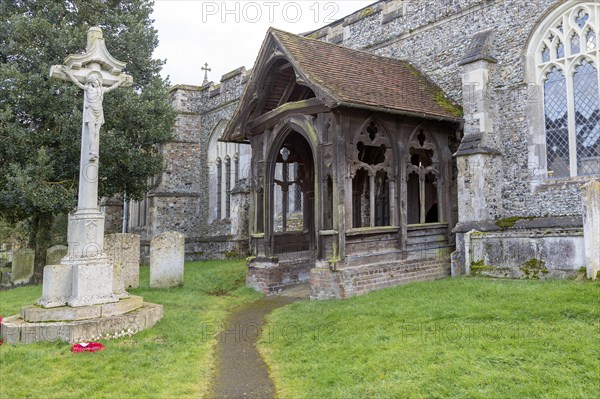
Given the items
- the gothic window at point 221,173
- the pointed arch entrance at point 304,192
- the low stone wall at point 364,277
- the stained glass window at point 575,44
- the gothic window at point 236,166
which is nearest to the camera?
the low stone wall at point 364,277

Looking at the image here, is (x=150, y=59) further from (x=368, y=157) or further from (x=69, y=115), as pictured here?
(x=368, y=157)

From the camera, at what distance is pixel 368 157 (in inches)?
503

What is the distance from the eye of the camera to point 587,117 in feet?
32.6

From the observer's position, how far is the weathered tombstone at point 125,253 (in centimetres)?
1077

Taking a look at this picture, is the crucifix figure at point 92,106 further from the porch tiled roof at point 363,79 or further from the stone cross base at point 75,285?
the porch tiled roof at point 363,79

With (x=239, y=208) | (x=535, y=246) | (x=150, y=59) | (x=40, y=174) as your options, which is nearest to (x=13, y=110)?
(x=40, y=174)

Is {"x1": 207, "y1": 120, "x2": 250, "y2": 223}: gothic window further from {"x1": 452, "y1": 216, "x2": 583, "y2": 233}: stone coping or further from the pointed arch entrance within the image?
{"x1": 452, "y1": 216, "x2": 583, "y2": 233}: stone coping

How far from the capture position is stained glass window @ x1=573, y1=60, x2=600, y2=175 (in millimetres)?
9773

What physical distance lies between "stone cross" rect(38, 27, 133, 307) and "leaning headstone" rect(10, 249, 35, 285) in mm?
8833

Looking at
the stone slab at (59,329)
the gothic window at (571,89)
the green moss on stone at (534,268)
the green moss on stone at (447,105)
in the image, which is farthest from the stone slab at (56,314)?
the gothic window at (571,89)

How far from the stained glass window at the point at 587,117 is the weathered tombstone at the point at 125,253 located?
10345 mm

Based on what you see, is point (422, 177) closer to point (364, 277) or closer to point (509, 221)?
point (509, 221)

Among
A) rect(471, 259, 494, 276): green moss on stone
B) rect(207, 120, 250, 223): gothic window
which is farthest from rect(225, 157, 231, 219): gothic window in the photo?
rect(471, 259, 494, 276): green moss on stone

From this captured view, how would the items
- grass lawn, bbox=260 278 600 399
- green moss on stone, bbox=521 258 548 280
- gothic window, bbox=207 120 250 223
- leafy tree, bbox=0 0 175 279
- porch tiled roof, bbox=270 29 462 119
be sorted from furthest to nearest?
gothic window, bbox=207 120 250 223 → leafy tree, bbox=0 0 175 279 → porch tiled roof, bbox=270 29 462 119 → green moss on stone, bbox=521 258 548 280 → grass lawn, bbox=260 278 600 399
